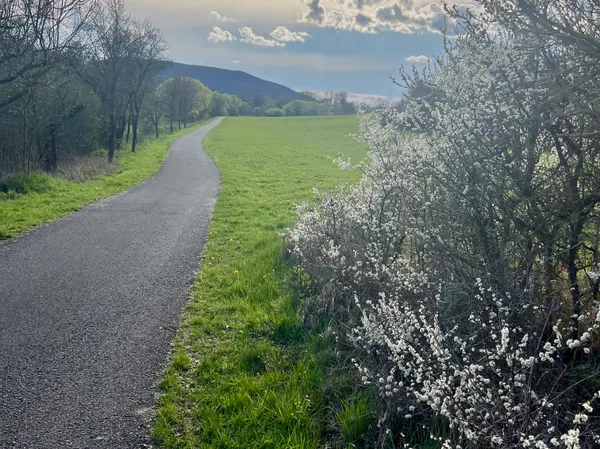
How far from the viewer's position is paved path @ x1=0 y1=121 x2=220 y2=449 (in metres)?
3.64

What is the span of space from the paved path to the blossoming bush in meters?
2.12

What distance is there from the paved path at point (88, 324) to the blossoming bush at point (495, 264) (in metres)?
2.12

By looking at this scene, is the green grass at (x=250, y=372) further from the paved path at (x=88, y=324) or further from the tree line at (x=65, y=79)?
the tree line at (x=65, y=79)

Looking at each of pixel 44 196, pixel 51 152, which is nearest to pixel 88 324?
pixel 44 196

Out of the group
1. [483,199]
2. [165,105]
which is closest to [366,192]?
[483,199]

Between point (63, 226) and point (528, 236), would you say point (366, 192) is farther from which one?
point (63, 226)

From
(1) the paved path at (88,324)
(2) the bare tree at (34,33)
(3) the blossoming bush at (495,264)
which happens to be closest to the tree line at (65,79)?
(2) the bare tree at (34,33)

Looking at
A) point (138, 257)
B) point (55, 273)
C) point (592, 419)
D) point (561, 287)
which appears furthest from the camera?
point (138, 257)

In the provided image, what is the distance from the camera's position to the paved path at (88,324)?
12.0 feet

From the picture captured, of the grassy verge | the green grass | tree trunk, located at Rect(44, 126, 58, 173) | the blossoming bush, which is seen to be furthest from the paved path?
tree trunk, located at Rect(44, 126, 58, 173)

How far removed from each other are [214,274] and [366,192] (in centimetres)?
282

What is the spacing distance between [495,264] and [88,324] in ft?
14.8

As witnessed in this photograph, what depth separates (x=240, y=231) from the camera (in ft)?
34.4

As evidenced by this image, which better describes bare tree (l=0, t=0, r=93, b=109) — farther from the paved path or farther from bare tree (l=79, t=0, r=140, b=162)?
bare tree (l=79, t=0, r=140, b=162)
